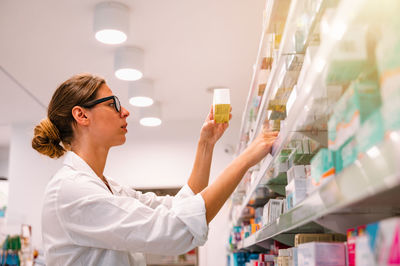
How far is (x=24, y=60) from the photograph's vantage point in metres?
5.02

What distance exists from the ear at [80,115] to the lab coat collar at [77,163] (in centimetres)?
14


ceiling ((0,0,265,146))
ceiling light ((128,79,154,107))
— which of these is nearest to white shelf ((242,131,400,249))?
ceiling ((0,0,265,146))

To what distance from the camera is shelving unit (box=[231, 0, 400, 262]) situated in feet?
2.37

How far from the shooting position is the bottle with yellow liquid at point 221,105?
182 cm

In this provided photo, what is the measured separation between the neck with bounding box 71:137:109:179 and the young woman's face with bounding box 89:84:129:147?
0.11 ft

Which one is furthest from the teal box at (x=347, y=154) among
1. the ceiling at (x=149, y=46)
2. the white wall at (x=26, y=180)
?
the white wall at (x=26, y=180)

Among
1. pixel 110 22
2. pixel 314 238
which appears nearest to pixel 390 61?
pixel 314 238

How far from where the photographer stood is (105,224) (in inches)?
61.7

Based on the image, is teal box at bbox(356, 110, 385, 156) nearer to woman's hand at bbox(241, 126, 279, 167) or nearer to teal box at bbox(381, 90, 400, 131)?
teal box at bbox(381, 90, 400, 131)

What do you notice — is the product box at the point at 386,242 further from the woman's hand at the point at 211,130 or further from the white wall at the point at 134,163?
the white wall at the point at 134,163

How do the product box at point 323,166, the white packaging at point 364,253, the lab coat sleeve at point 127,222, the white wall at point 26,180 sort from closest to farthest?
the white packaging at point 364,253 < the product box at point 323,166 < the lab coat sleeve at point 127,222 < the white wall at point 26,180

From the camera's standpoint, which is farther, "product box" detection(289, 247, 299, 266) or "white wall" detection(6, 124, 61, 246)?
"white wall" detection(6, 124, 61, 246)

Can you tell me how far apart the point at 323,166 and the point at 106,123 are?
44.2 inches

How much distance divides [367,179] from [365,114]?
0.20 m
